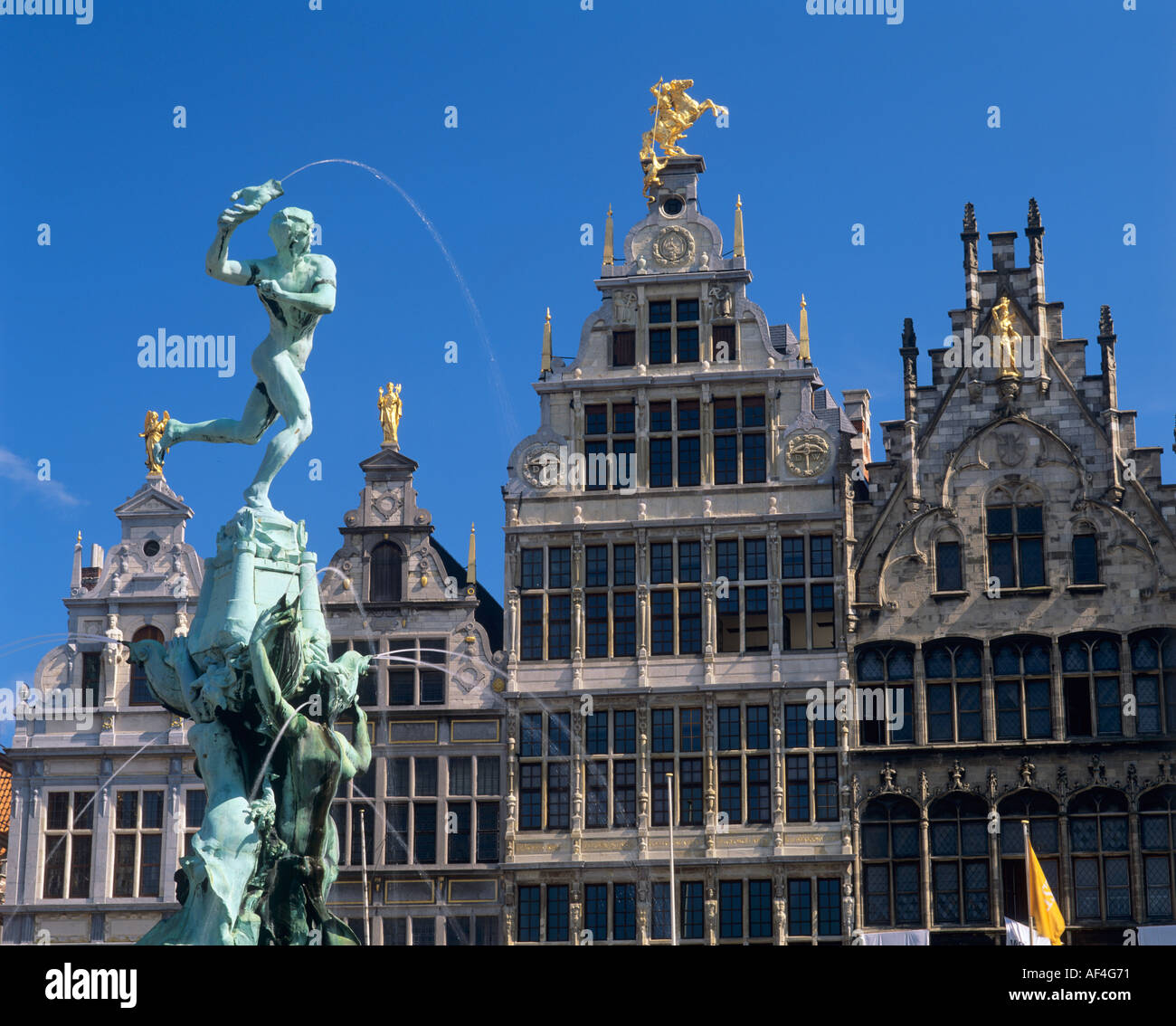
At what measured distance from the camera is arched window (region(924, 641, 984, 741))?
4666cm

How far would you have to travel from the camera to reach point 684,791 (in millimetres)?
47531

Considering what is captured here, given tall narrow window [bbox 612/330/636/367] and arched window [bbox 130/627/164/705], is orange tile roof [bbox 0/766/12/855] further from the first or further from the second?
tall narrow window [bbox 612/330/636/367]

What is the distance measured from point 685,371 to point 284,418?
684 inches

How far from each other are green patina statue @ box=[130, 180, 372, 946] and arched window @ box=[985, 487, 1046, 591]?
61.9 feet

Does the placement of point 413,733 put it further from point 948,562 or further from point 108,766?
point 948,562

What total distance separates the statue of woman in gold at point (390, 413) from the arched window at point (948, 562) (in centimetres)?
1214

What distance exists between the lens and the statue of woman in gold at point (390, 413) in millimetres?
50312

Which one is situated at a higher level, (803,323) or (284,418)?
(803,323)

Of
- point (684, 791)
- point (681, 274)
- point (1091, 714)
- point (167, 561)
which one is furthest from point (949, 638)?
point (167, 561)

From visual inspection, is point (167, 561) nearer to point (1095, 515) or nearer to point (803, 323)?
point (803, 323)

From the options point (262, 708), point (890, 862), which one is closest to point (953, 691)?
point (890, 862)

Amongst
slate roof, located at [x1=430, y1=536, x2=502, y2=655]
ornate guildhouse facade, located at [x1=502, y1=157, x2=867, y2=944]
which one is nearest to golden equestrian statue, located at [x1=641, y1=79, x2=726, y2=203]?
ornate guildhouse facade, located at [x1=502, y1=157, x2=867, y2=944]

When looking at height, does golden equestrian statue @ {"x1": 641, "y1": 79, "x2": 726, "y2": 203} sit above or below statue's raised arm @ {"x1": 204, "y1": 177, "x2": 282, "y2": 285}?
above

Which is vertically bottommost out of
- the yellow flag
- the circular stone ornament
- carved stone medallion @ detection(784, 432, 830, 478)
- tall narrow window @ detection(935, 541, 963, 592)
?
the yellow flag
